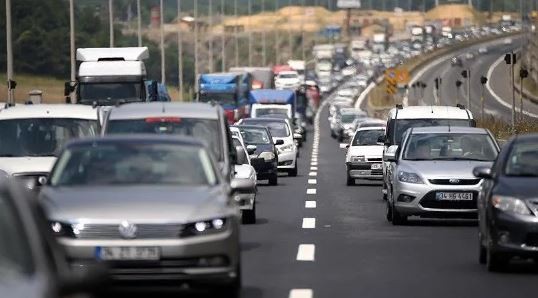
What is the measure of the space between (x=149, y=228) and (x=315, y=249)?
6656 millimetres

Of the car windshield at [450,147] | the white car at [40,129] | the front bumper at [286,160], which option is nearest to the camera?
the white car at [40,129]

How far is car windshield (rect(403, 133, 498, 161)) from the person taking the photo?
2575 centimetres

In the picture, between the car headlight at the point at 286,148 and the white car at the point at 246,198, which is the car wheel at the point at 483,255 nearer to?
the white car at the point at 246,198

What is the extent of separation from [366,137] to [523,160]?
23.1 meters

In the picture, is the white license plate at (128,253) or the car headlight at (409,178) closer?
the white license plate at (128,253)

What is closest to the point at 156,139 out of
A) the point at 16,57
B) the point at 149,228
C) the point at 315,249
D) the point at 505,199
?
the point at 149,228

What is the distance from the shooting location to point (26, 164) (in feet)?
73.8

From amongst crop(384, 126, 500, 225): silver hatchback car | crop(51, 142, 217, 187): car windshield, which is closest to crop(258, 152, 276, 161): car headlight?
crop(384, 126, 500, 225): silver hatchback car

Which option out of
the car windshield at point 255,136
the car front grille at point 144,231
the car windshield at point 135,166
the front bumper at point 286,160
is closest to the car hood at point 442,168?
the car windshield at point 135,166

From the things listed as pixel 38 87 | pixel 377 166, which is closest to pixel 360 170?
pixel 377 166

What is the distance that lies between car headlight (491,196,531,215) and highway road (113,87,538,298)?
0.61 m

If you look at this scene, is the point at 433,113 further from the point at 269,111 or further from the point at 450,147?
the point at 269,111

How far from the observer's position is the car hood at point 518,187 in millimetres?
17094

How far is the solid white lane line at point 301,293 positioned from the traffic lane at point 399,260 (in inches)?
2.8
